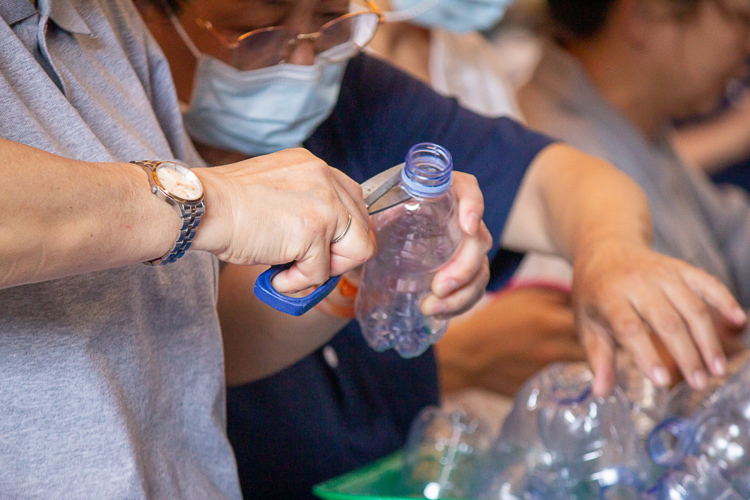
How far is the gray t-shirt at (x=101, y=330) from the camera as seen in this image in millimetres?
591

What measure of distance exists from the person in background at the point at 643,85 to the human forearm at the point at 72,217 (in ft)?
5.27

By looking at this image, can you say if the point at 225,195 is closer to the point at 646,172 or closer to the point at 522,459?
the point at 522,459

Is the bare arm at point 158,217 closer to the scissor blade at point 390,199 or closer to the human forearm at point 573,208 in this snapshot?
the scissor blade at point 390,199

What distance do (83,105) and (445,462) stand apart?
79 centimetres

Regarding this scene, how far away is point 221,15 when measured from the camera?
0.78m

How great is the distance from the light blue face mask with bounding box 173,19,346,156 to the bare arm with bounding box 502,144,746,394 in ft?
1.47

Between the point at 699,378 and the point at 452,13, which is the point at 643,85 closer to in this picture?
the point at 452,13

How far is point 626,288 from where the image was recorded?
2.97 ft

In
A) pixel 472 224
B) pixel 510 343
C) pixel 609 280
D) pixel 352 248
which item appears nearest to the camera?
pixel 352 248

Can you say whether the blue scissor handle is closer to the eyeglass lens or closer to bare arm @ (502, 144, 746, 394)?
the eyeglass lens

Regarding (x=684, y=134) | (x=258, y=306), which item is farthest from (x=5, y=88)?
(x=684, y=134)

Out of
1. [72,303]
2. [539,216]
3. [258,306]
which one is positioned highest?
[72,303]

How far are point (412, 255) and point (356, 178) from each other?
0.14 meters

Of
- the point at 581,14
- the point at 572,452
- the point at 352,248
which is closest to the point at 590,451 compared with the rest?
the point at 572,452
